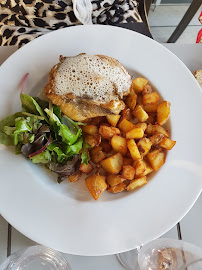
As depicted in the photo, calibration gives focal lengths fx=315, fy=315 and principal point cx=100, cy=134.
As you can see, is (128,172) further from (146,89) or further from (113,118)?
(146,89)

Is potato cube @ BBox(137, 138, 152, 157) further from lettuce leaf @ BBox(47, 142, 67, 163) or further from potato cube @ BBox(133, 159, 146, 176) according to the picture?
lettuce leaf @ BBox(47, 142, 67, 163)

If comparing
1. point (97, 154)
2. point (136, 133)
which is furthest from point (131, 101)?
point (97, 154)

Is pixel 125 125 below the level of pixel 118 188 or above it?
above

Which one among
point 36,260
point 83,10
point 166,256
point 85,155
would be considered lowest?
point 36,260

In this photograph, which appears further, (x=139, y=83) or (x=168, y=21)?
(x=168, y=21)

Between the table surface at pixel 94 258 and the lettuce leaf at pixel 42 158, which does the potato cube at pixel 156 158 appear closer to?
the table surface at pixel 94 258

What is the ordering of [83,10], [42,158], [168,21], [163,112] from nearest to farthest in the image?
1. [42,158]
2. [163,112]
3. [83,10]
4. [168,21]

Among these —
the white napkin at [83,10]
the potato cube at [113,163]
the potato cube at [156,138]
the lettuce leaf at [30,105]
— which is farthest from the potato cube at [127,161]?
the white napkin at [83,10]

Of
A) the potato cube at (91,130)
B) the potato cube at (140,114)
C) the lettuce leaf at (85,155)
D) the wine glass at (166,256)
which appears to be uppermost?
the potato cube at (140,114)
